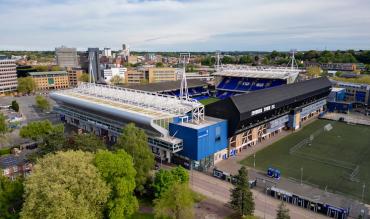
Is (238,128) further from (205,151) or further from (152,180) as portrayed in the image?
(152,180)

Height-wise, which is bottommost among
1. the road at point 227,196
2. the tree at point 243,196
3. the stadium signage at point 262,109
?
the road at point 227,196

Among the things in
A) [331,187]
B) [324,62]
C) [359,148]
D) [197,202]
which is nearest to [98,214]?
[197,202]

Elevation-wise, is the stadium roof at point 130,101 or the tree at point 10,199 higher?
the stadium roof at point 130,101

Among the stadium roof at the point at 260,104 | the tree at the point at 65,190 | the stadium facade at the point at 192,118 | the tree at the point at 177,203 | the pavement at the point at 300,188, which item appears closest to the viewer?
the tree at the point at 65,190

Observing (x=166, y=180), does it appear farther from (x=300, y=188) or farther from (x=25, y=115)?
(x=25, y=115)

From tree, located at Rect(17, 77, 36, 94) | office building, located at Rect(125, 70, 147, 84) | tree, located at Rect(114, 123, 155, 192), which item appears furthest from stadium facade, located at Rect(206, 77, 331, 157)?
tree, located at Rect(17, 77, 36, 94)

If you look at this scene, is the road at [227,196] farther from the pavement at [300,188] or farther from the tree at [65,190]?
the tree at [65,190]

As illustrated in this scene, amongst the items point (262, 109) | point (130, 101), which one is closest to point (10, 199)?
point (130, 101)

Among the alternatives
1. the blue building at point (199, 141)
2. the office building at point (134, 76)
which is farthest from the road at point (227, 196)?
the office building at point (134, 76)
